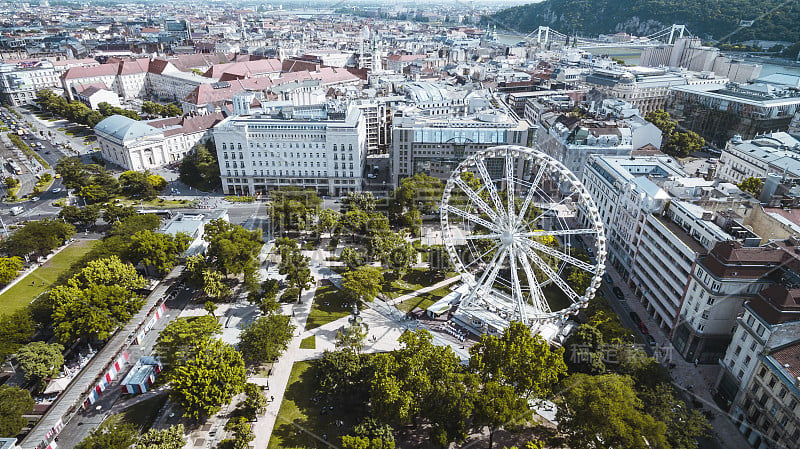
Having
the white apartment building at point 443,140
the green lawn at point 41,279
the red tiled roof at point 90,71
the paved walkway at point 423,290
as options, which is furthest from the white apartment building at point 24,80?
the paved walkway at point 423,290

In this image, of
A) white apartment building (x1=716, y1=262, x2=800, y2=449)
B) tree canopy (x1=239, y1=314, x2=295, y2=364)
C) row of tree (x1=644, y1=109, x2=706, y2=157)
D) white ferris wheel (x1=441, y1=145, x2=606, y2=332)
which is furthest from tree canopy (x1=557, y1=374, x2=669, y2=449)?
row of tree (x1=644, y1=109, x2=706, y2=157)

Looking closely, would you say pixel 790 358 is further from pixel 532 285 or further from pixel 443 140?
pixel 443 140

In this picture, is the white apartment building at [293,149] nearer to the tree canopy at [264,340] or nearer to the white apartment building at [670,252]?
the tree canopy at [264,340]

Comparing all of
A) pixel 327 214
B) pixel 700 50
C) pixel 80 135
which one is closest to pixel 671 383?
pixel 327 214

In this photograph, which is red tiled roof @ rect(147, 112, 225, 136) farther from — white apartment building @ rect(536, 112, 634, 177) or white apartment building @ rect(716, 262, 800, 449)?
white apartment building @ rect(716, 262, 800, 449)

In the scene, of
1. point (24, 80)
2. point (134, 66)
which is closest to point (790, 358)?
point (134, 66)

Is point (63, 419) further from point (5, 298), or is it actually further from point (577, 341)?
point (577, 341)

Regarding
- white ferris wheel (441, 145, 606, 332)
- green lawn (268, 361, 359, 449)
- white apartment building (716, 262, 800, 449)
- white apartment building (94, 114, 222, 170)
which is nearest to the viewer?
white apartment building (716, 262, 800, 449)
